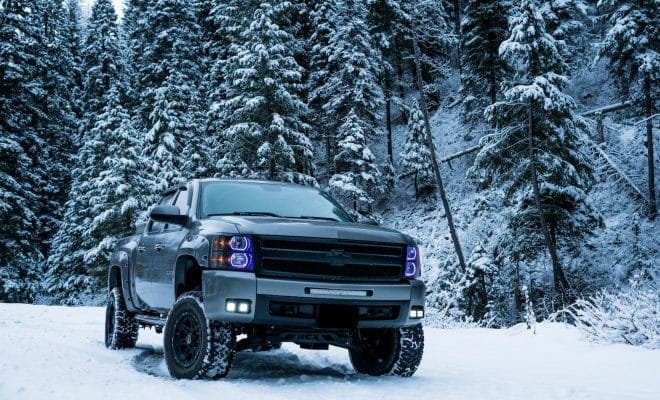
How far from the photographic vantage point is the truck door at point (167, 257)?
6.52 metres

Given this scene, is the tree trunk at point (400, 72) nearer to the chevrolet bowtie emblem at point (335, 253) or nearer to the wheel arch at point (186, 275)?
the wheel arch at point (186, 275)

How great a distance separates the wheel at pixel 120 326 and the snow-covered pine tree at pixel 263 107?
63.2 feet

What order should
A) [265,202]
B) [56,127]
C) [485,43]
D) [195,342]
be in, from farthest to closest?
[56,127]
[485,43]
[265,202]
[195,342]

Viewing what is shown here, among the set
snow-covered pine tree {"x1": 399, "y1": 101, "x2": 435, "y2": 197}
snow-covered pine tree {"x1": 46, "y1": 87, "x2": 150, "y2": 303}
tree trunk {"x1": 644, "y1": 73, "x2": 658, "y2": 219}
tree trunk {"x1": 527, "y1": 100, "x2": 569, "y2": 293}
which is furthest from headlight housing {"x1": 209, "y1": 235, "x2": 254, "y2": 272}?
snow-covered pine tree {"x1": 399, "y1": 101, "x2": 435, "y2": 197}

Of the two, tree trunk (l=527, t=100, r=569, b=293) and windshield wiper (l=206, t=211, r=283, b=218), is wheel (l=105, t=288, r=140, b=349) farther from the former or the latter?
tree trunk (l=527, t=100, r=569, b=293)

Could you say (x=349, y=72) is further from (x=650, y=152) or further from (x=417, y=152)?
(x=650, y=152)

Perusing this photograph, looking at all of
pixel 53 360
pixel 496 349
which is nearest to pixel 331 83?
pixel 496 349

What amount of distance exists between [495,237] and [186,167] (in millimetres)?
16036

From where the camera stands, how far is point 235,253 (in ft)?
18.2

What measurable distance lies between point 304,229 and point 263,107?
23353 mm

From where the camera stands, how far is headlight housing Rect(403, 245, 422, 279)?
631 centimetres

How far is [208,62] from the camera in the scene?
4262cm

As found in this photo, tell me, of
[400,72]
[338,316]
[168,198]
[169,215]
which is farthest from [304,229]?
[400,72]

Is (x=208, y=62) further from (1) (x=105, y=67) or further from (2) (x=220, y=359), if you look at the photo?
(2) (x=220, y=359)
